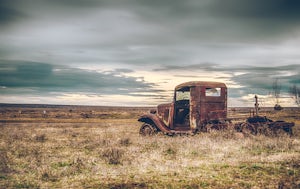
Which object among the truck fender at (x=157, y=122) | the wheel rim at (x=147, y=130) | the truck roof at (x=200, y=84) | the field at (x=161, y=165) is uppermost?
the truck roof at (x=200, y=84)

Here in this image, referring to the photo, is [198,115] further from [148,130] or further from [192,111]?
[148,130]

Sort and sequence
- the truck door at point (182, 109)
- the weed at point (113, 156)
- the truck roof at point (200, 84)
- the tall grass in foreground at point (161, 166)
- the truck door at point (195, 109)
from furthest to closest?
1. the truck door at point (182, 109)
2. the truck roof at point (200, 84)
3. the truck door at point (195, 109)
4. the weed at point (113, 156)
5. the tall grass in foreground at point (161, 166)

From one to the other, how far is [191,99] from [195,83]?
0.80 meters

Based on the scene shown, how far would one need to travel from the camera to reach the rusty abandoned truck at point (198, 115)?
46.0ft

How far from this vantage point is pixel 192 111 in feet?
46.6

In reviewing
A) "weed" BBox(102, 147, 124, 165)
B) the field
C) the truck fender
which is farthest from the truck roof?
"weed" BBox(102, 147, 124, 165)

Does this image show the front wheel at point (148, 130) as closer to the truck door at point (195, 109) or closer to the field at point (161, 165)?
the truck door at point (195, 109)

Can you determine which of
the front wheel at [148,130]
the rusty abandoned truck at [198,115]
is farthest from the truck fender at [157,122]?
the front wheel at [148,130]

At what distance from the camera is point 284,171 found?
7.60m

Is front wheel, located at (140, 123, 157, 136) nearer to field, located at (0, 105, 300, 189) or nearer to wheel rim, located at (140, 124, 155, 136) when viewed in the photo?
wheel rim, located at (140, 124, 155, 136)

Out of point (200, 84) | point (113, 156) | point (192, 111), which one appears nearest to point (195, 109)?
point (192, 111)

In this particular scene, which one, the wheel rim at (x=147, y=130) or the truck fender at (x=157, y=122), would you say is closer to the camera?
the truck fender at (x=157, y=122)

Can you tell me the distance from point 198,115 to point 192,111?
13.5 inches

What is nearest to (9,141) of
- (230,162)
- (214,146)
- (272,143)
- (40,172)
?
(40,172)
